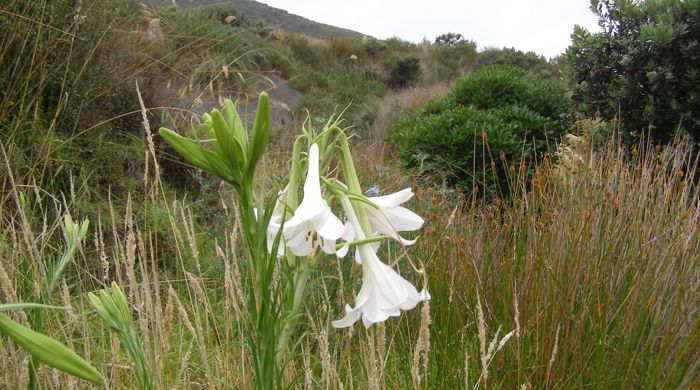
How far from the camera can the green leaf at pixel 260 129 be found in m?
0.74

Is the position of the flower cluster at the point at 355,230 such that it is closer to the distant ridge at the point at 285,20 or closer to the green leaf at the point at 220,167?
the green leaf at the point at 220,167

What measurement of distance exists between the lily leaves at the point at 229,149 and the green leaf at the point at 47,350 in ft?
0.87

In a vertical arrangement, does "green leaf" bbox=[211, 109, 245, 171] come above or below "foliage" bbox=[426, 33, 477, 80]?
below

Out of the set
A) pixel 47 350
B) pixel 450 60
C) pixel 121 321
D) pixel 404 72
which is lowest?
pixel 121 321

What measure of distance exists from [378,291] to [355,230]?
3.6 inches

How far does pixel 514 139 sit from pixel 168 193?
2.59 meters

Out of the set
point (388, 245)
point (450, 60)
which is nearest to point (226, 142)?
point (388, 245)

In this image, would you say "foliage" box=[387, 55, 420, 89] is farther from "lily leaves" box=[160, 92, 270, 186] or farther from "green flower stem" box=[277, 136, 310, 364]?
"lily leaves" box=[160, 92, 270, 186]

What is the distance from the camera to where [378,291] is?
875mm

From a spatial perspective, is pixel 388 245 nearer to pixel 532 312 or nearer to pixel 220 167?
pixel 532 312

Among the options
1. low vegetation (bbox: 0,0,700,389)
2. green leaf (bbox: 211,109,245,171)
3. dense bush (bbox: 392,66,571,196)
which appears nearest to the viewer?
green leaf (bbox: 211,109,245,171)

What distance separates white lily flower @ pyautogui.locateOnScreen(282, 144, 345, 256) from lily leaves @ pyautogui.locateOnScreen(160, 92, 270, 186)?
0.08 m

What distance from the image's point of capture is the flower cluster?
0.80 metres

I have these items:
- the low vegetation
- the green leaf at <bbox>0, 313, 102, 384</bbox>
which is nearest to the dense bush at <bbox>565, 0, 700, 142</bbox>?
the low vegetation
